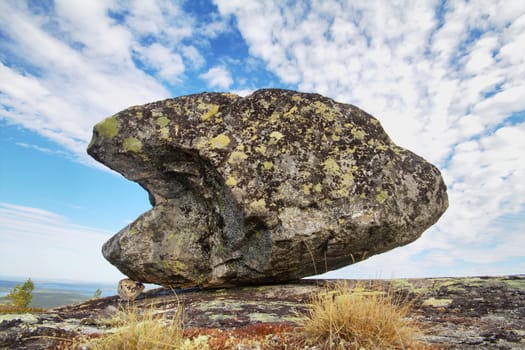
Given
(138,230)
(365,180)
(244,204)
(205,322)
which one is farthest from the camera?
(138,230)

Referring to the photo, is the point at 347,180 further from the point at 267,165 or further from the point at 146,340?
the point at 146,340

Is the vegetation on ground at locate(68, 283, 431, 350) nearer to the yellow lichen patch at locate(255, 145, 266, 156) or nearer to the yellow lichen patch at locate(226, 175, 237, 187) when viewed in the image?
the yellow lichen patch at locate(226, 175, 237, 187)

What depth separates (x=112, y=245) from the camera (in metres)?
10.9

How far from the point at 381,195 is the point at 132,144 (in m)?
7.23

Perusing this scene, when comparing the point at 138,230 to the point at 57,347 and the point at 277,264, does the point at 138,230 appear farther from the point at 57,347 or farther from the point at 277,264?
the point at 57,347

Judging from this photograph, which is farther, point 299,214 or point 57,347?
point 299,214

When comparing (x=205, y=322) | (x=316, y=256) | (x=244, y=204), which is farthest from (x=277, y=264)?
(x=205, y=322)

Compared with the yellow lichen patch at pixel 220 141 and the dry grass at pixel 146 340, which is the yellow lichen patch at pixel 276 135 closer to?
the yellow lichen patch at pixel 220 141

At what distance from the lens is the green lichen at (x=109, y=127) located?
1106cm

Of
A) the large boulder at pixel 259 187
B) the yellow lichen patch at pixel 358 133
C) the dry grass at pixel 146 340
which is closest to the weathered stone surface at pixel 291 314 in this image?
the dry grass at pixel 146 340

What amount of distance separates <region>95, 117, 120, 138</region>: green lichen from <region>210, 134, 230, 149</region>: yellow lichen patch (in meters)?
3.06

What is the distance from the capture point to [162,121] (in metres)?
10.9

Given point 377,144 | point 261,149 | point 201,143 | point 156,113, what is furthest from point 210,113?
point 377,144

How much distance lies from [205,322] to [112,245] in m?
5.67
